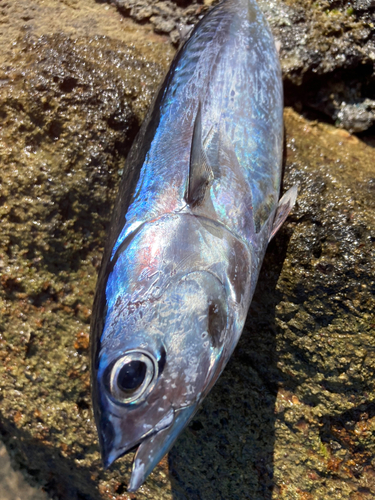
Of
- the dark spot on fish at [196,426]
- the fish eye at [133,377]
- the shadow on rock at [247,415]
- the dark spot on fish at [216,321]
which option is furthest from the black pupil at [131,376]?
the dark spot on fish at [196,426]

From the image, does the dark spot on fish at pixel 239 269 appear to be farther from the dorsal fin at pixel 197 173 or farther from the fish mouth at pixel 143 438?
the fish mouth at pixel 143 438

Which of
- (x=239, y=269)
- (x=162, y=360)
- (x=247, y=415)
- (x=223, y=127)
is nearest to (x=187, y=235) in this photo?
(x=239, y=269)

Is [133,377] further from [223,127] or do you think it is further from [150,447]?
[223,127]

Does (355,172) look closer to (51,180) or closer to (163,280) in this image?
(163,280)

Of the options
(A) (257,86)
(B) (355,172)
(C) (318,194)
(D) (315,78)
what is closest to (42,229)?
(A) (257,86)

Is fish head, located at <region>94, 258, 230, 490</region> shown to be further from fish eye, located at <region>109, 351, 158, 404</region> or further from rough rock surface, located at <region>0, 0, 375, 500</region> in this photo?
rough rock surface, located at <region>0, 0, 375, 500</region>
